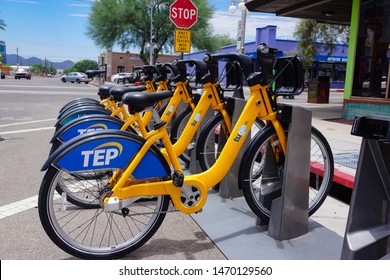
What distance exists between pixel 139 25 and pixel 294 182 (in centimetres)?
3683

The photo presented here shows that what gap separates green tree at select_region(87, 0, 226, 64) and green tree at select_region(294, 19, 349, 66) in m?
16.7

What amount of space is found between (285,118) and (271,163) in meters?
0.53

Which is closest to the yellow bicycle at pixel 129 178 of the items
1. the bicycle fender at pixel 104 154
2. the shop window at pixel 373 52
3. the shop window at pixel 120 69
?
the bicycle fender at pixel 104 154

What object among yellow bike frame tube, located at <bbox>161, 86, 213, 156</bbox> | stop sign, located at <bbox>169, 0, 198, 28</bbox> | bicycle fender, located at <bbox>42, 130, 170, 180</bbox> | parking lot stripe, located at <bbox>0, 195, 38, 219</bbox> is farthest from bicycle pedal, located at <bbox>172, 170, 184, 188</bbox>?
stop sign, located at <bbox>169, 0, 198, 28</bbox>

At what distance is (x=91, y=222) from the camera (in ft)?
11.3

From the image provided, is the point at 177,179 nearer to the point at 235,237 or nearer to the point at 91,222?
the point at 235,237

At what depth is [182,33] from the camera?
28.3 ft

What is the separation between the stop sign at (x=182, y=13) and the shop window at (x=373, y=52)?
4820 millimetres

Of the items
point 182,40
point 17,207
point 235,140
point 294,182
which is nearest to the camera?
point 294,182

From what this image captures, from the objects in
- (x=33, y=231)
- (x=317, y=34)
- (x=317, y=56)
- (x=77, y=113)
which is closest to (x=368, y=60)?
(x=77, y=113)

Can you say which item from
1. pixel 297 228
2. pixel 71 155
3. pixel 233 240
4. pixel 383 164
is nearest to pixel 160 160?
pixel 71 155

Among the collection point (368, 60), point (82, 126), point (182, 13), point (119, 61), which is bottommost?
point (82, 126)

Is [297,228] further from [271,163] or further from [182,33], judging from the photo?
[182,33]

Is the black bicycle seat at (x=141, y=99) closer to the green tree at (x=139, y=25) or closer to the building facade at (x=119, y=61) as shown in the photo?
the green tree at (x=139, y=25)
